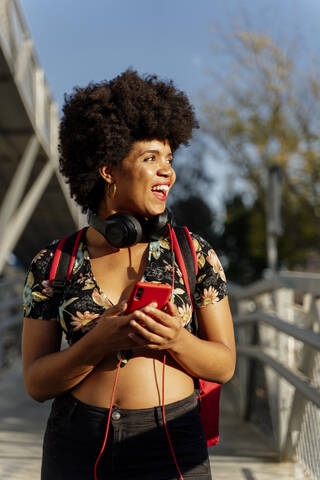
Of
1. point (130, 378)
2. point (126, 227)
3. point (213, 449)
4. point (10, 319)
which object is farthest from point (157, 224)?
point (10, 319)

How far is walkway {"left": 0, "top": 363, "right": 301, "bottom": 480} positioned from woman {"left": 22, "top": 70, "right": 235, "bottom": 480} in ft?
8.80

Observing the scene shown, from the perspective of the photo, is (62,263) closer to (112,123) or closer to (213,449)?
(112,123)

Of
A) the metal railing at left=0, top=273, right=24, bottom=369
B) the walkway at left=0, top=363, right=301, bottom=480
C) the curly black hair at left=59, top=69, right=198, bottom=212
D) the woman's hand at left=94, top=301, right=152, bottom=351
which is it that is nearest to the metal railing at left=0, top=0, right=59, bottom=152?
the metal railing at left=0, top=273, right=24, bottom=369

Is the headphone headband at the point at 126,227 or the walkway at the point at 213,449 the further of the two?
the walkway at the point at 213,449

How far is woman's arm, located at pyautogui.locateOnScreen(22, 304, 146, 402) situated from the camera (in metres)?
1.87

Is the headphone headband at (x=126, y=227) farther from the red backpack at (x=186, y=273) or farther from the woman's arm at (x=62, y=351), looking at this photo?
the woman's arm at (x=62, y=351)

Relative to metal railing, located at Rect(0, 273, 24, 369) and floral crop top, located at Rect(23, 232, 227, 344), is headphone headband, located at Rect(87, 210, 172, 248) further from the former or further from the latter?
metal railing, located at Rect(0, 273, 24, 369)

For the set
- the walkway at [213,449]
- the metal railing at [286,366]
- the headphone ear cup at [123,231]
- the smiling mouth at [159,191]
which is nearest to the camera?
the headphone ear cup at [123,231]

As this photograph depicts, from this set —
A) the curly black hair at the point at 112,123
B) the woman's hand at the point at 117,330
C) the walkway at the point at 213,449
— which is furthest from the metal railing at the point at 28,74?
the woman's hand at the point at 117,330

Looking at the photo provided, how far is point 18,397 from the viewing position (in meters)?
7.59

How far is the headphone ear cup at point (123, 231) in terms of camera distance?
2.11m

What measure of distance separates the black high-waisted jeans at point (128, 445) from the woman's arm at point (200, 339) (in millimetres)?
152

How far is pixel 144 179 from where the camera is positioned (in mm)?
2201

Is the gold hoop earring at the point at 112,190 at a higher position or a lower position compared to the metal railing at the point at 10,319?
higher
